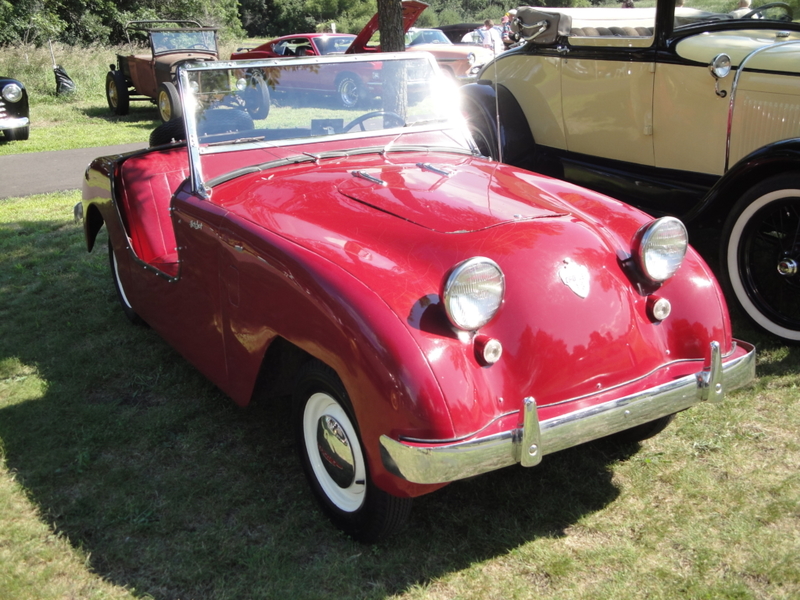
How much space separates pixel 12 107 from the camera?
1111 cm

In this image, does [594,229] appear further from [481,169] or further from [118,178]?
[118,178]

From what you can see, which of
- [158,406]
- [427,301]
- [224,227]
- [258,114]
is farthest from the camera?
[158,406]

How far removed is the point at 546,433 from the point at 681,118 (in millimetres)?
3136

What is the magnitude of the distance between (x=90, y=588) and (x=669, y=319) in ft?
6.93

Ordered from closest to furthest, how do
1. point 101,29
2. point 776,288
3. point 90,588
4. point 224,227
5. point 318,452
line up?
point 90,588
point 318,452
point 224,227
point 776,288
point 101,29

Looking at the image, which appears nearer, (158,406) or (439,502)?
(439,502)

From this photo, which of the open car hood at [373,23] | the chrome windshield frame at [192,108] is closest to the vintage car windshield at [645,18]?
the chrome windshield frame at [192,108]

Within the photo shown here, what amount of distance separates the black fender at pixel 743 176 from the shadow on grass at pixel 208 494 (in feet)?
5.63

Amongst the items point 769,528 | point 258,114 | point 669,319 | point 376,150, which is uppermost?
point 258,114

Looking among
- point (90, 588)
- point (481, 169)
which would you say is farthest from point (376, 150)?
point (90, 588)

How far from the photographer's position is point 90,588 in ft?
7.63

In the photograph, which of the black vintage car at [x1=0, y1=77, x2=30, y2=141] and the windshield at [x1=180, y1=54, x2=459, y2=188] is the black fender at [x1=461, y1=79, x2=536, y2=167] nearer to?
the windshield at [x1=180, y1=54, x2=459, y2=188]

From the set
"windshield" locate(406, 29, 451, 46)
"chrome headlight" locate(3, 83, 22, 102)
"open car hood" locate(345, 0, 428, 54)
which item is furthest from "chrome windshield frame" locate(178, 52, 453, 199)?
"windshield" locate(406, 29, 451, 46)

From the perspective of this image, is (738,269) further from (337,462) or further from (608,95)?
(337,462)
